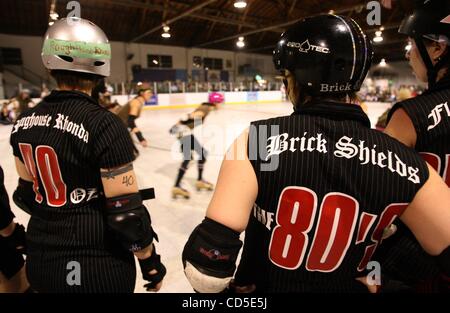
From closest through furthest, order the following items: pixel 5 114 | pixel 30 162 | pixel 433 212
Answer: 1. pixel 433 212
2. pixel 30 162
3. pixel 5 114

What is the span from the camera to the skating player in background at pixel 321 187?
0.77 meters

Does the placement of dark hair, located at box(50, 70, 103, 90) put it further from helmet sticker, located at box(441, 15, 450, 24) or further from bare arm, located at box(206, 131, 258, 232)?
helmet sticker, located at box(441, 15, 450, 24)

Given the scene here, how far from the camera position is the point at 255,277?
102 cm

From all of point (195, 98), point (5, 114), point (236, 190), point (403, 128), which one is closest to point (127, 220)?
point (236, 190)

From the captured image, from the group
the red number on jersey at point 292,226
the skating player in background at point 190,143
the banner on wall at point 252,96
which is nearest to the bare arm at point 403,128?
the red number on jersey at point 292,226

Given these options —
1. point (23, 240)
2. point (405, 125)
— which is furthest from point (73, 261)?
Answer: point (405, 125)

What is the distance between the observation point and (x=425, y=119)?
1.10 meters

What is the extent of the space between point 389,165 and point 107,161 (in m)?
0.98

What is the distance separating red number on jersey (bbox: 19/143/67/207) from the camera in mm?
1155

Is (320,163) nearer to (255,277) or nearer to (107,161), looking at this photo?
(255,277)

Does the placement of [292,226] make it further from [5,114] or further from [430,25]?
[5,114]

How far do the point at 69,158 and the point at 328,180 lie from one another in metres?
0.97

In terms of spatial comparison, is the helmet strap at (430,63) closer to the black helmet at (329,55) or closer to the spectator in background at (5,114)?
the black helmet at (329,55)
